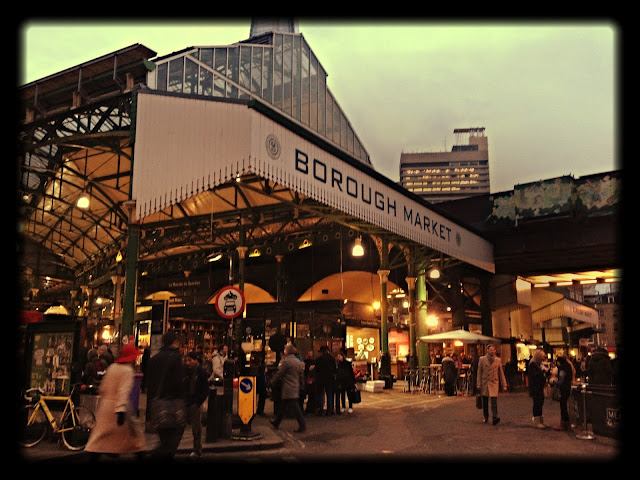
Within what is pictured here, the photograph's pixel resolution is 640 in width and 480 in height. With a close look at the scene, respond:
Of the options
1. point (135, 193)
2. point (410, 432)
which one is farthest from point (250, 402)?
point (135, 193)

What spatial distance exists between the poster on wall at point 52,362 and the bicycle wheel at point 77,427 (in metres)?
1.11

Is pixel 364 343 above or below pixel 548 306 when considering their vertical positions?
below

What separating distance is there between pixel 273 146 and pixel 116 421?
279 inches

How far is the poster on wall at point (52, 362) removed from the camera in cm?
1090

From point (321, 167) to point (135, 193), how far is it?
4.43m

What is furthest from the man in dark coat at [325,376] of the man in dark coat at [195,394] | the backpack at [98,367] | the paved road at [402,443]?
the man in dark coat at [195,394]

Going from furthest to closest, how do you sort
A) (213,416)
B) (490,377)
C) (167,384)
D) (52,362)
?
(490,377) → (52,362) → (213,416) → (167,384)

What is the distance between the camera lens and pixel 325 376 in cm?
1516

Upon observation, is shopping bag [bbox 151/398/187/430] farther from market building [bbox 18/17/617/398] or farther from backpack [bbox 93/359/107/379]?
backpack [bbox 93/359/107/379]

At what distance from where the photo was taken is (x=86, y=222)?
94.3 ft

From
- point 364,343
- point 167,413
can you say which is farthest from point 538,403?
point 364,343

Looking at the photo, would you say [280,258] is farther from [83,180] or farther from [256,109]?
[256,109]

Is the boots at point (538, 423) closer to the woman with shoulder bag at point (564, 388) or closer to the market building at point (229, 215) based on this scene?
the woman with shoulder bag at point (564, 388)

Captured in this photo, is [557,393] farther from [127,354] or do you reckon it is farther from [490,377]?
[127,354]
